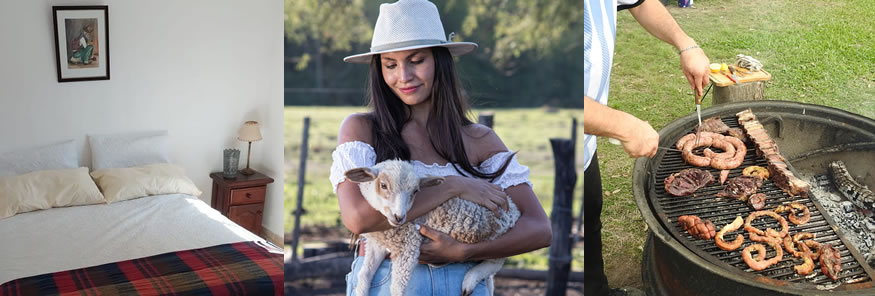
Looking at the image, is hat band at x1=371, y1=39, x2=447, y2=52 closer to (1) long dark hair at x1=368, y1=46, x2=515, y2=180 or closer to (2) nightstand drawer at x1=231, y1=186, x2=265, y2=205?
(1) long dark hair at x1=368, y1=46, x2=515, y2=180

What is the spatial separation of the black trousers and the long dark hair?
1.19 metres

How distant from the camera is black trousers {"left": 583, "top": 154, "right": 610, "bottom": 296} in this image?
259 cm

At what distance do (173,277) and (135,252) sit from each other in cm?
48

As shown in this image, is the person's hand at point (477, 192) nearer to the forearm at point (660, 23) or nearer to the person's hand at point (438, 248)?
the person's hand at point (438, 248)

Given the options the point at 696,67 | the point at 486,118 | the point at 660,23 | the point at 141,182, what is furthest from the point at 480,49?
the point at 141,182

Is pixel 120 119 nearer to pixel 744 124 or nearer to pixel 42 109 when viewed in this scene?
pixel 42 109

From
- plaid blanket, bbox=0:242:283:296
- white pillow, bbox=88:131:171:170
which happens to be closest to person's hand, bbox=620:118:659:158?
plaid blanket, bbox=0:242:283:296

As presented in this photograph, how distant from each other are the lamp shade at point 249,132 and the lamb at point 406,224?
3.45 m

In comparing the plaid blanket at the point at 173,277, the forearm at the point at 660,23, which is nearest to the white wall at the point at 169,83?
the plaid blanket at the point at 173,277

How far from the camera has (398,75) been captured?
137 centimetres

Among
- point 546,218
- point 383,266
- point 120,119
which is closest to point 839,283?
point 546,218

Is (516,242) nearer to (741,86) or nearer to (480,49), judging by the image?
(480,49)

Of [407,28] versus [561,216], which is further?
[561,216]

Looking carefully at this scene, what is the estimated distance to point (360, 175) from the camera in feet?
4.34
